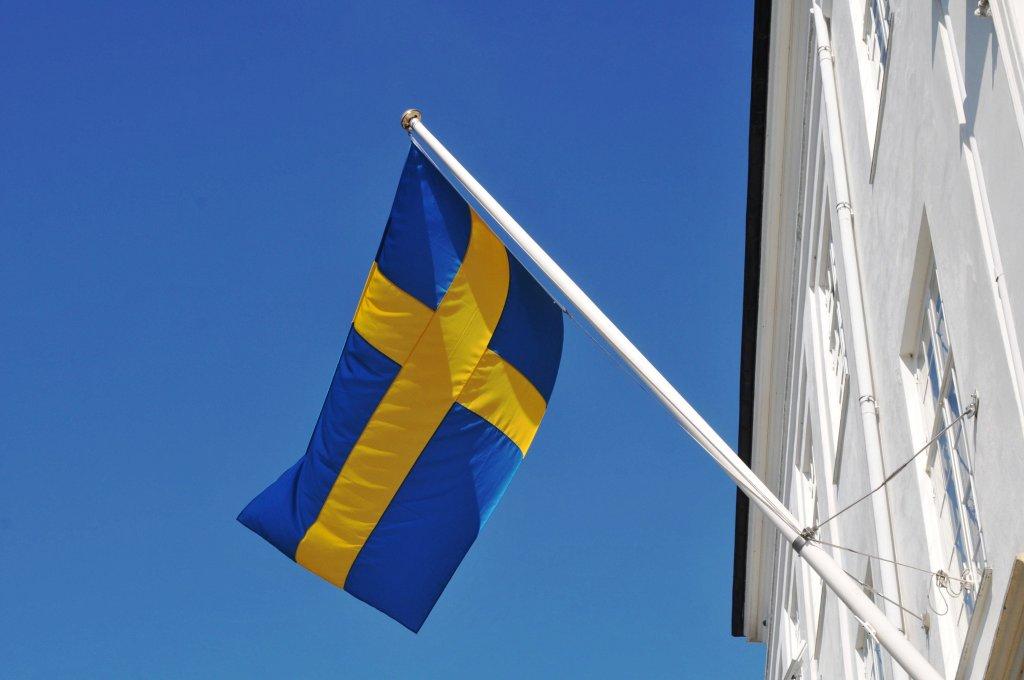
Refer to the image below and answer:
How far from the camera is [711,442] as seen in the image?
7.88 meters

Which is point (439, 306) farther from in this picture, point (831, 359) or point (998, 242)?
point (831, 359)

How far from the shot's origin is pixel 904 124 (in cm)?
990

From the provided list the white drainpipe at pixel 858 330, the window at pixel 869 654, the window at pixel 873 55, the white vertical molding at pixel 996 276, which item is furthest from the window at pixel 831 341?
the white vertical molding at pixel 996 276

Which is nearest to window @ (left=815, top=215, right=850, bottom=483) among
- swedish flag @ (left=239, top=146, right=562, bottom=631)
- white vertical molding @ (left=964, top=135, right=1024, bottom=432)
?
swedish flag @ (left=239, top=146, right=562, bottom=631)

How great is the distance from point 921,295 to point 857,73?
3.52m

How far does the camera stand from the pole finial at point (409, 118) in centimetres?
1113

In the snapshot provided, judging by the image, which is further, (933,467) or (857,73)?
(857,73)

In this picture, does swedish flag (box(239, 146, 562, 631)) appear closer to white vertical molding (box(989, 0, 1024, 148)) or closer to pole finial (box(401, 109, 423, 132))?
pole finial (box(401, 109, 423, 132))

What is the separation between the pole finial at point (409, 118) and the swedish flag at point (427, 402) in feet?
0.84

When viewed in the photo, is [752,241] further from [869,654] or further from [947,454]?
[947,454]

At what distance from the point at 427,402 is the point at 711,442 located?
3.62 metres

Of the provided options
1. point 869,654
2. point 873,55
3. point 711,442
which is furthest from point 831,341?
point 711,442

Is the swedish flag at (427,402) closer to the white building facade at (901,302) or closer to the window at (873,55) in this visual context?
the white building facade at (901,302)

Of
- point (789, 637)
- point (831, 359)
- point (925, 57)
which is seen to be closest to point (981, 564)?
point (925, 57)
